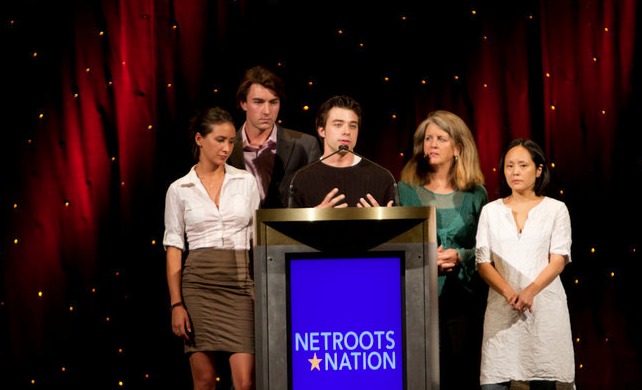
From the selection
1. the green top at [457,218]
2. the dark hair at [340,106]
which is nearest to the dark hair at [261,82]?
the dark hair at [340,106]

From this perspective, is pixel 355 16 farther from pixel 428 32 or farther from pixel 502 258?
pixel 502 258

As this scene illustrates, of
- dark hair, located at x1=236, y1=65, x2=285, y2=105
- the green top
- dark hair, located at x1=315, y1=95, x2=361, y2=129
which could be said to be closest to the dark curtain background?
dark hair, located at x1=236, y1=65, x2=285, y2=105

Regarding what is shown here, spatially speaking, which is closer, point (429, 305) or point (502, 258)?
point (429, 305)

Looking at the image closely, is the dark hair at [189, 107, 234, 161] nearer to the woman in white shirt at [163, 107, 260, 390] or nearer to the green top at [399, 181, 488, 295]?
the woman in white shirt at [163, 107, 260, 390]

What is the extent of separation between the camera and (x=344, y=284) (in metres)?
2.29

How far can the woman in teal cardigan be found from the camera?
337 centimetres

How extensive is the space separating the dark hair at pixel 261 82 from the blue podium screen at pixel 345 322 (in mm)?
1615

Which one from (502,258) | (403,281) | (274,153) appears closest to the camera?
(403,281)

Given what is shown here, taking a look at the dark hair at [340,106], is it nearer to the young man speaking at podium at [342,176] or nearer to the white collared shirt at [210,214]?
the young man speaking at podium at [342,176]

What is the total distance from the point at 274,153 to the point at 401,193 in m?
0.65

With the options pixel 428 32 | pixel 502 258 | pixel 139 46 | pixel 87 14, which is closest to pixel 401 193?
pixel 502 258

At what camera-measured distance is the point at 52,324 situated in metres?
3.88

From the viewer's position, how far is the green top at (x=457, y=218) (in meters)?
3.39

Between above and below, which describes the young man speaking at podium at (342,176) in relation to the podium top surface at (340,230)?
above
